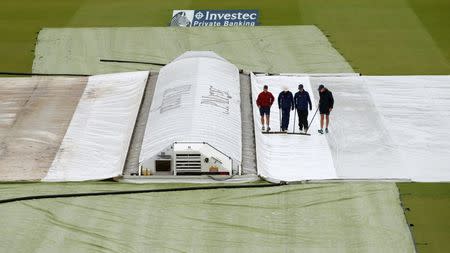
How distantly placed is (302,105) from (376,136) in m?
2.53

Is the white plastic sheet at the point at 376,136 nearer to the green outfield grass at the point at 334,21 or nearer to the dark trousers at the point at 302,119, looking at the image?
the dark trousers at the point at 302,119

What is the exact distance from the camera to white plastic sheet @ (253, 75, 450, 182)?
17.9 m

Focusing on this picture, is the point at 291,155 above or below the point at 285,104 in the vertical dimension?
below

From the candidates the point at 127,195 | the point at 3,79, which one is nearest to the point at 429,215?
the point at 127,195

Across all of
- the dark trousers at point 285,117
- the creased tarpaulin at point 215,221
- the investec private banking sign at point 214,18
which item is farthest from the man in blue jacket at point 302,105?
the investec private banking sign at point 214,18

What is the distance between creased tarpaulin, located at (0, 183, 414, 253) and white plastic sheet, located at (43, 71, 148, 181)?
0.74m

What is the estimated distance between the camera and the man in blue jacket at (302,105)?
63.3ft

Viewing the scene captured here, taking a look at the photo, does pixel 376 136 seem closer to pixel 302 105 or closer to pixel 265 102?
pixel 302 105

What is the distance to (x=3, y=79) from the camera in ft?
79.5

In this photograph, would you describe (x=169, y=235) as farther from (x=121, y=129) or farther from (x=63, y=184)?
(x=121, y=129)

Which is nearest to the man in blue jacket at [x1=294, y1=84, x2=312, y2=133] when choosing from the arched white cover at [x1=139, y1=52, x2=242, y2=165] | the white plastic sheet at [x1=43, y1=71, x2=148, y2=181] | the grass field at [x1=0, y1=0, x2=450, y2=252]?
the arched white cover at [x1=139, y1=52, x2=242, y2=165]

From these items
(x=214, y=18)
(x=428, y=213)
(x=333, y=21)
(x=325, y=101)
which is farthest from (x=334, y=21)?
(x=428, y=213)

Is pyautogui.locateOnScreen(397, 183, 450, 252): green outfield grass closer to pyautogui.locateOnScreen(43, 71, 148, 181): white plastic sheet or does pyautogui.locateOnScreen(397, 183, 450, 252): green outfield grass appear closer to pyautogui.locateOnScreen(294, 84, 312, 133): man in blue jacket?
pyautogui.locateOnScreen(294, 84, 312, 133): man in blue jacket

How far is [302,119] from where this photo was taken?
19688 millimetres
